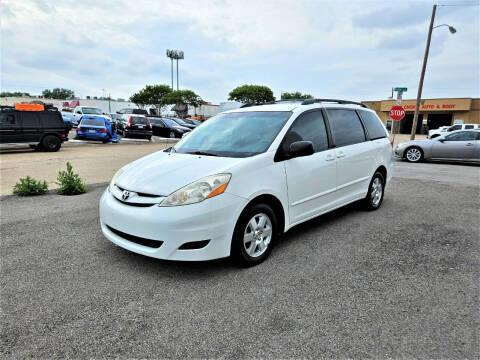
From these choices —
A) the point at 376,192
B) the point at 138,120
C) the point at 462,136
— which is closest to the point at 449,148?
the point at 462,136

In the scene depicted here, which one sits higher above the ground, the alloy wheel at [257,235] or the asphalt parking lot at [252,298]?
the alloy wheel at [257,235]

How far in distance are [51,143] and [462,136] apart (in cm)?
→ 1707

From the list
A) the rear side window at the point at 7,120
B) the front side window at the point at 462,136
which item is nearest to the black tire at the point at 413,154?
the front side window at the point at 462,136

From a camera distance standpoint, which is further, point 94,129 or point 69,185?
point 94,129

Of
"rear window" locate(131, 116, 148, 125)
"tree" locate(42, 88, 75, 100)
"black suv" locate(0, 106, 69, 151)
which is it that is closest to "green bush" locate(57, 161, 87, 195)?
"black suv" locate(0, 106, 69, 151)

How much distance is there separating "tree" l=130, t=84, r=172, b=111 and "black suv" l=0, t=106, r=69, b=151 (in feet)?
177

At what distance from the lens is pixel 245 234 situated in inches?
132

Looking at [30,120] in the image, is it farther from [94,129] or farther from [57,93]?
[57,93]

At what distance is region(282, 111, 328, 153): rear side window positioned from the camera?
12.9ft

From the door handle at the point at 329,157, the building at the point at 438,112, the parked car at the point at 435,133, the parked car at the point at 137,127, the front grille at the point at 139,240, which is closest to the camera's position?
the front grille at the point at 139,240

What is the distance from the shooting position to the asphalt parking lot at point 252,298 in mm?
2336

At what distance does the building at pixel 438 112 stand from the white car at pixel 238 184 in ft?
142

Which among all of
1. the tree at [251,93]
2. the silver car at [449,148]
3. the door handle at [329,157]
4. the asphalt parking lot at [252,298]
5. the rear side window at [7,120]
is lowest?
the asphalt parking lot at [252,298]

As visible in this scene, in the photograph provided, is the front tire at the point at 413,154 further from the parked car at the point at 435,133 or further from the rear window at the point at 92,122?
the rear window at the point at 92,122
